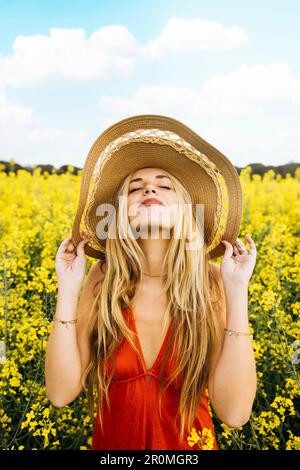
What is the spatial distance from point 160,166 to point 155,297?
1.78ft

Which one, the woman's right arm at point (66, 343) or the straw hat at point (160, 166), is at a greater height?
the straw hat at point (160, 166)

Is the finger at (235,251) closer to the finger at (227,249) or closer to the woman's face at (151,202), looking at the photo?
the finger at (227,249)

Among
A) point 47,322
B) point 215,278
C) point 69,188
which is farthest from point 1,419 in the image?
point 69,188

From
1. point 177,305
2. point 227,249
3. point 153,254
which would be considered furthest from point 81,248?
point 227,249

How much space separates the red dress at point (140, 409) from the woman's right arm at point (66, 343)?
0.16m

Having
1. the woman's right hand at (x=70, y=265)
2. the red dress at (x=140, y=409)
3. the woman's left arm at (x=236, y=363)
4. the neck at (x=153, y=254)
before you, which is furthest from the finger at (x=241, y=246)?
the woman's right hand at (x=70, y=265)

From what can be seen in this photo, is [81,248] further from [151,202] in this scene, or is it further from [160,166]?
[160,166]

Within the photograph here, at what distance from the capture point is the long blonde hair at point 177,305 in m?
1.87

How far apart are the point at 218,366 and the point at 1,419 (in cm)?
111

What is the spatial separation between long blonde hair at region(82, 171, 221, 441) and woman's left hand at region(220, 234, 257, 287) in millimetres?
152

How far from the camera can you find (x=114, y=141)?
1994 millimetres

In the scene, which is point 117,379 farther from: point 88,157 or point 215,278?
point 88,157

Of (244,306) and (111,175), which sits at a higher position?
(111,175)

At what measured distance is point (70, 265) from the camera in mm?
1925
